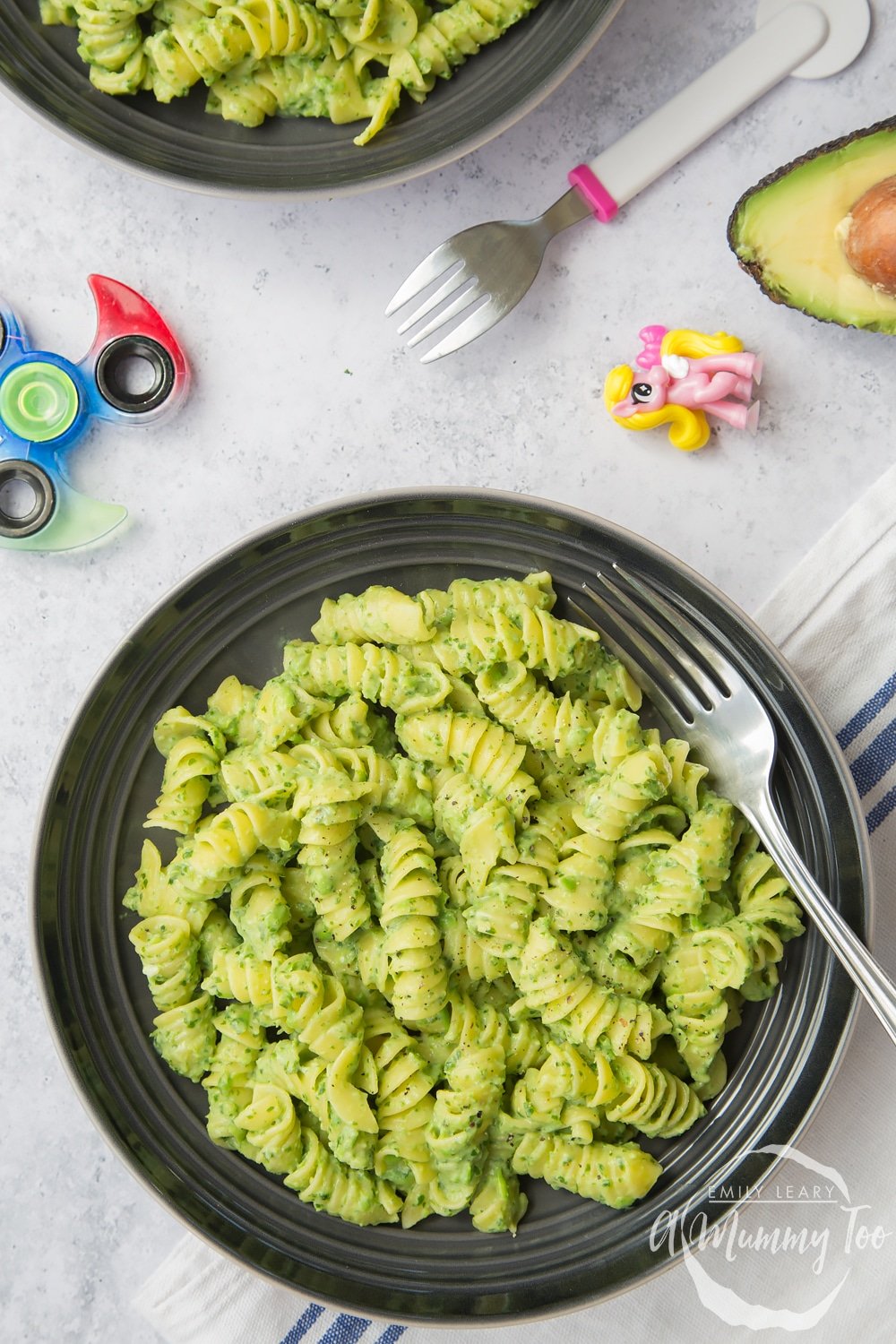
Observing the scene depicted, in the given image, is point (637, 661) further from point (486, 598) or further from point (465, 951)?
point (465, 951)

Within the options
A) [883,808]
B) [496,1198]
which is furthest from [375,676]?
[883,808]

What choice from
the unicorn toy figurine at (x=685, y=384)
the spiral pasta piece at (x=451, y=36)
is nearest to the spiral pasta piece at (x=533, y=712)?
the unicorn toy figurine at (x=685, y=384)

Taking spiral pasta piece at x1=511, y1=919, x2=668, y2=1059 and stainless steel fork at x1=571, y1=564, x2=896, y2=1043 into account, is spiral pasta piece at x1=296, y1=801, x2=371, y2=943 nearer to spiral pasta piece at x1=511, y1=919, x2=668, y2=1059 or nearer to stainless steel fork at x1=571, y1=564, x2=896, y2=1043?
spiral pasta piece at x1=511, y1=919, x2=668, y2=1059

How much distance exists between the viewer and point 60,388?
2693 mm

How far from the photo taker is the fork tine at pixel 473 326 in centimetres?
262

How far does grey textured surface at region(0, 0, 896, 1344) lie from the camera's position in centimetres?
267

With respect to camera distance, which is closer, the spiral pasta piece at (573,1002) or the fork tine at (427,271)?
→ the spiral pasta piece at (573,1002)

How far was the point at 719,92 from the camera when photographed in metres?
2.60

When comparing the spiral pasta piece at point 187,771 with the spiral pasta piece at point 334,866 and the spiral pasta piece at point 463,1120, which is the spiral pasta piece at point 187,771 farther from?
the spiral pasta piece at point 463,1120

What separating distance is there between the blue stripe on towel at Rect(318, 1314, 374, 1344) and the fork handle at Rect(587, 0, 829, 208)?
2646 millimetres

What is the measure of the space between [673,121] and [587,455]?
2.49 ft

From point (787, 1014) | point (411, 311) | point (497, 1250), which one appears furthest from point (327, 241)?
point (497, 1250)

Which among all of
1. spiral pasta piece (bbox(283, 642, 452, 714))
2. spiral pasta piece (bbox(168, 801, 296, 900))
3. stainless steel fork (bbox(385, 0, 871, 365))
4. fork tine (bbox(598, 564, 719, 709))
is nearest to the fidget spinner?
stainless steel fork (bbox(385, 0, 871, 365))

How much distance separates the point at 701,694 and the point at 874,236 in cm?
98
